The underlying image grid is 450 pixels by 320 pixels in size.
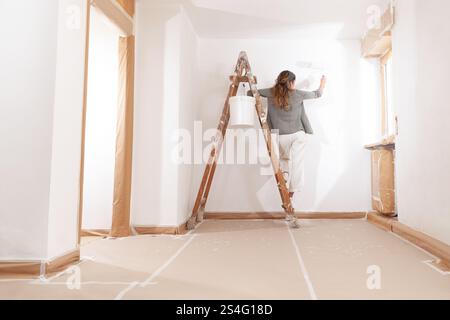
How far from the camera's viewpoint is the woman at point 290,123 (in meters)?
3.62

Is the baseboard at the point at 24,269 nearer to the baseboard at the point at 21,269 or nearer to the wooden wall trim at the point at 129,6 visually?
the baseboard at the point at 21,269

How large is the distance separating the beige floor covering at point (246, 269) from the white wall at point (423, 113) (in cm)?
31

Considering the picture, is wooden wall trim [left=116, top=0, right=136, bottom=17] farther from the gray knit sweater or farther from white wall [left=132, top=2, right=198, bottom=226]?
the gray knit sweater

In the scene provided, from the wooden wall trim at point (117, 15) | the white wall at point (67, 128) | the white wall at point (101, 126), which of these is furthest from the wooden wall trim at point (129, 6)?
the white wall at point (67, 128)

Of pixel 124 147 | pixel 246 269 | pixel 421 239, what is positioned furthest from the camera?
pixel 124 147

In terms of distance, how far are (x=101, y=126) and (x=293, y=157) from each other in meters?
1.97

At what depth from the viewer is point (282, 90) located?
3.61 metres

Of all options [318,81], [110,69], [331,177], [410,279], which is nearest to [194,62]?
[110,69]

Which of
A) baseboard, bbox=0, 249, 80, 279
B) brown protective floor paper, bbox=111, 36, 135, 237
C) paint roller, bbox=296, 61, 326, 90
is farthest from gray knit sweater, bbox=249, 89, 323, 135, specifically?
baseboard, bbox=0, 249, 80, 279

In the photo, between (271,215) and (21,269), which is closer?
(21,269)

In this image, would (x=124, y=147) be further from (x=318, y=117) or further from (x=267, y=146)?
(x=318, y=117)

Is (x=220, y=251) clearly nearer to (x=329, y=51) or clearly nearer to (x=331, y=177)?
(x=331, y=177)

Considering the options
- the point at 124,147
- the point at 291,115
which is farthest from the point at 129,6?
the point at 291,115
